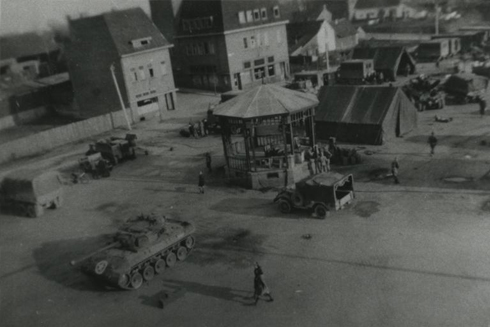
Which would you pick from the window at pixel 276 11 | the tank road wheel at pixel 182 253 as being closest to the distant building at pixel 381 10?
the window at pixel 276 11

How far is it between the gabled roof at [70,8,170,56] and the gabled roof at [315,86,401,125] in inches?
969

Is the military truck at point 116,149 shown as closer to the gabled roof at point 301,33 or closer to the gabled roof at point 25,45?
the gabled roof at point 25,45

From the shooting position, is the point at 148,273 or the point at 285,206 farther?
the point at 285,206

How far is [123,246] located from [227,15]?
4570cm

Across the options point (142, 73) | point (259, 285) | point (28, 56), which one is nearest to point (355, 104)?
point (259, 285)

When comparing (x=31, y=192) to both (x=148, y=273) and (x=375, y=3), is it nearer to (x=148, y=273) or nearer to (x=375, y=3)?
(x=148, y=273)

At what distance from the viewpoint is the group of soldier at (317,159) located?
29.3 metres

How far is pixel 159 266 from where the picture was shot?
64.9ft

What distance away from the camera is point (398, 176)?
27.4m

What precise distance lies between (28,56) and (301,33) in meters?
45.1

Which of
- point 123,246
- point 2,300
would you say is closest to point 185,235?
point 123,246

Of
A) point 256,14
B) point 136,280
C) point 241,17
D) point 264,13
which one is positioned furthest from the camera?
point 264,13

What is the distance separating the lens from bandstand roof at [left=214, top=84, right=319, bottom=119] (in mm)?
27719

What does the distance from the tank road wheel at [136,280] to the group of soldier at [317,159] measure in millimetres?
14154
